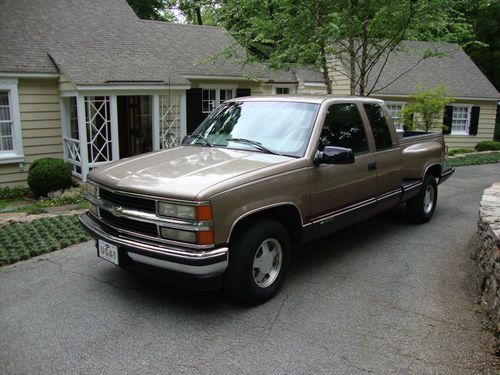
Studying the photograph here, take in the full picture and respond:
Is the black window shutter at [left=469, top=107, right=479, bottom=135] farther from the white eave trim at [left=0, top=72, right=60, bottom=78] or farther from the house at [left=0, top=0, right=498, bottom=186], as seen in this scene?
the white eave trim at [left=0, top=72, right=60, bottom=78]

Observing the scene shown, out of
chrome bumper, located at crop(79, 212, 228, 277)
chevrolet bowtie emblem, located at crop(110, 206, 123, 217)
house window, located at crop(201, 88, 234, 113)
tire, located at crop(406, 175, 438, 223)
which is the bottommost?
tire, located at crop(406, 175, 438, 223)

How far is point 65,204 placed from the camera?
31.3ft

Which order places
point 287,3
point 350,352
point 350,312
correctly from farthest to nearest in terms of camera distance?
point 287,3
point 350,312
point 350,352

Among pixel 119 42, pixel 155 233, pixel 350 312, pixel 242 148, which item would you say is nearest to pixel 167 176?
pixel 155 233

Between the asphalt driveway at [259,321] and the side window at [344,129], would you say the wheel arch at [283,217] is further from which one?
the side window at [344,129]

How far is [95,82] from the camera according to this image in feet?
35.6

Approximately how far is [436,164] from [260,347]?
513 centimetres

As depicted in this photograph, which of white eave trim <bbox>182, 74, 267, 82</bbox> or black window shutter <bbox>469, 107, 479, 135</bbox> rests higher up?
white eave trim <bbox>182, 74, 267, 82</bbox>

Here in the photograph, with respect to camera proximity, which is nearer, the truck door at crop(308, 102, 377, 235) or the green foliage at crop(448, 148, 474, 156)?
the truck door at crop(308, 102, 377, 235)

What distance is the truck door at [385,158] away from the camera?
19.7 ft

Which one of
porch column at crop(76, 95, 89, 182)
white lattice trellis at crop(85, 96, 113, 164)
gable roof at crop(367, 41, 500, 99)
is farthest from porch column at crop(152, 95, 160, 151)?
gable roof at crop(367, 41, 500, 99)

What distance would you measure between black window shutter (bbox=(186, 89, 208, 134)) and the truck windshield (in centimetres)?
829

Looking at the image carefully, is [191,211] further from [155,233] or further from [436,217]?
[436,217]

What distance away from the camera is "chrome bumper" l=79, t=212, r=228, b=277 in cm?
375
